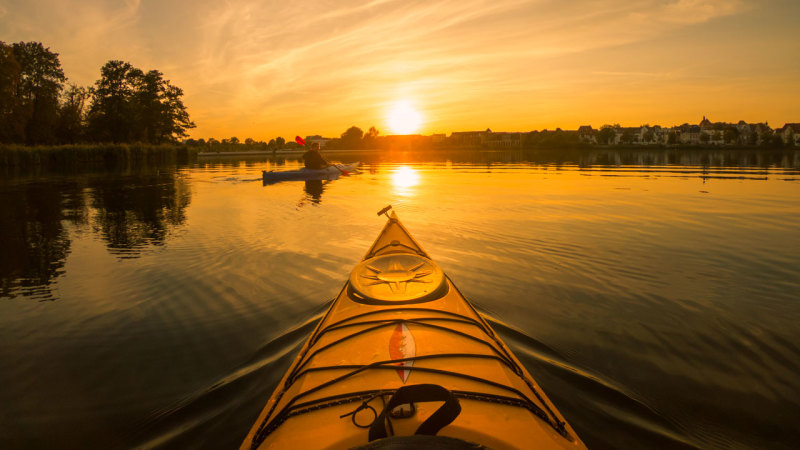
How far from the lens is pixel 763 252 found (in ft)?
24.2

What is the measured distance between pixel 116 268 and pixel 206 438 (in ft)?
17.7

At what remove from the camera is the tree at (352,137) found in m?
146

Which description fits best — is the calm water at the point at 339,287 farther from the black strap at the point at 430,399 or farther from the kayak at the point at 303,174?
the kayak at the point at 303,174

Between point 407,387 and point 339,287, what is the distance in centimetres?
464

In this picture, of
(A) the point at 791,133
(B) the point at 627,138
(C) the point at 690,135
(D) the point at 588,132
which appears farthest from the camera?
(D) the point at 588,132

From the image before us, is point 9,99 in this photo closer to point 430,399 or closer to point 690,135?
point 430,399

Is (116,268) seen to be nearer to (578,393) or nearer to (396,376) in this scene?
(396,376)

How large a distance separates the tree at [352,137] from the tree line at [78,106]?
82428mm

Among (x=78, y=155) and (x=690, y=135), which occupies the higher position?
(x=690, y=135)

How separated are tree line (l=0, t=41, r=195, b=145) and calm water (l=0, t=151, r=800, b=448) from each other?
1893 inches

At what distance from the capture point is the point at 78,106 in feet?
192

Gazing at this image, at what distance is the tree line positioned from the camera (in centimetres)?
4353

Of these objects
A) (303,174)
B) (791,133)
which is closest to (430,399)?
(303,174)

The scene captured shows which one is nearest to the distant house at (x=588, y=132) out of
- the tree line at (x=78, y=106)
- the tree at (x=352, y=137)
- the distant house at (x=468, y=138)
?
the distant house at (x=468, y=138)
